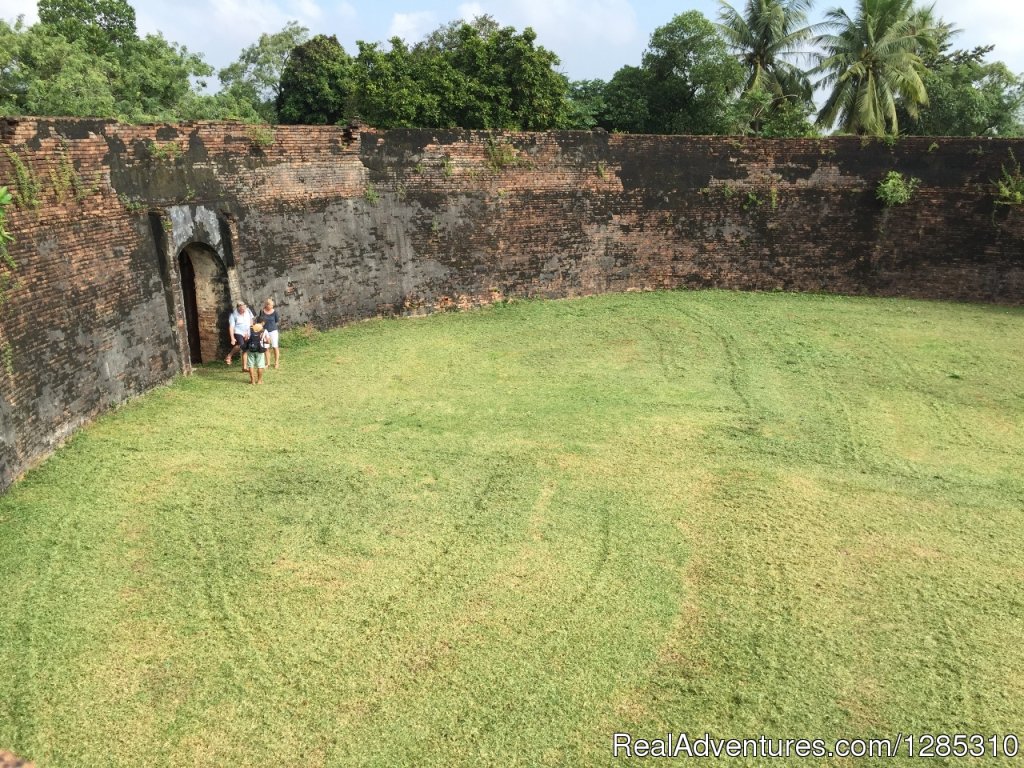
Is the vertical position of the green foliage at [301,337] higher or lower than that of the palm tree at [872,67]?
lower

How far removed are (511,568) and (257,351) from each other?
16.5 feet

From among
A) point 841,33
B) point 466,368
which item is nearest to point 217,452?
point 466,368

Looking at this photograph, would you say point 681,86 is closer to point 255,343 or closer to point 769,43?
point 769,43

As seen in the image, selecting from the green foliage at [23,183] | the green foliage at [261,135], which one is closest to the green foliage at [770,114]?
the green foliage at [261,135]

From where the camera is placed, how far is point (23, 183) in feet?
22.2

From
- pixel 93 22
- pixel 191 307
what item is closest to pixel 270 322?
pixel 191 307

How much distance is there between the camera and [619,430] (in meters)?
7.89

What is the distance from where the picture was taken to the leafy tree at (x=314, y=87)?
29359mm

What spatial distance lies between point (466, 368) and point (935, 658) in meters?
6.49

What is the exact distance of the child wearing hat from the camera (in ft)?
29.2

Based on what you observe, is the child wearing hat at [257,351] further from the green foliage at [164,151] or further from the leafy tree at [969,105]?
the leafy tree at [969,105]

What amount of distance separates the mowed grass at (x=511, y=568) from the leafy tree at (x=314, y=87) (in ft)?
75.2

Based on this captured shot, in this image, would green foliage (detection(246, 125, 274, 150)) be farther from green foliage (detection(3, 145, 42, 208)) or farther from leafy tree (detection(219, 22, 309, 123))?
leafy tree (detection(219, 22, 309, 123))

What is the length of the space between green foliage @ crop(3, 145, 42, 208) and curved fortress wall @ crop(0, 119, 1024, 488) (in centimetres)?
2
